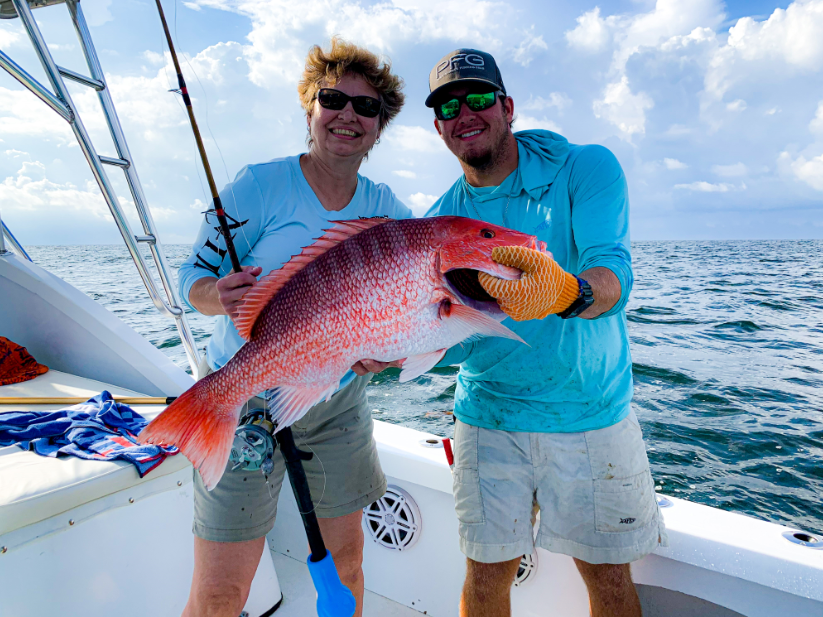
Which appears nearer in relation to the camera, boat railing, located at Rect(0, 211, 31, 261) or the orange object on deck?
the orange object on deck

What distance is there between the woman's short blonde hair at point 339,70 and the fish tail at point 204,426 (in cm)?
126

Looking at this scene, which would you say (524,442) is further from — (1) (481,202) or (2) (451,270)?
(1) (481,202)

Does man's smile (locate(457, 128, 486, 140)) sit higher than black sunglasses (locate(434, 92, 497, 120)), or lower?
lower

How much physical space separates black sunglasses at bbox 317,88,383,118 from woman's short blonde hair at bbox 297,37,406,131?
6 centimetres

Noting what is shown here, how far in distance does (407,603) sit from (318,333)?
197 cm

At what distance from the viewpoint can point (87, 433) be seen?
2146mm

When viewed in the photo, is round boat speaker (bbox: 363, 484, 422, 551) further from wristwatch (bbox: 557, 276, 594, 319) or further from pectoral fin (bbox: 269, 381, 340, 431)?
wristwatch (bbox: 557, 276, 594, 319)

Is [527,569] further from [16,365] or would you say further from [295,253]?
[16,365]

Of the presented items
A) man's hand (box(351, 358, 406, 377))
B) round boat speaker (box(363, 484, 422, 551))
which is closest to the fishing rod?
man's hand (box(351, 358, 406, 377))

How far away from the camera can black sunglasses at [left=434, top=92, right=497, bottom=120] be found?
2.06m

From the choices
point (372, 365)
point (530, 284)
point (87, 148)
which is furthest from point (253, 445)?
point (87, 148)

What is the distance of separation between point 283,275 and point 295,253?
23cm

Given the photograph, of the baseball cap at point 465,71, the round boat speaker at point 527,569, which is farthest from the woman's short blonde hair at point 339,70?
the round boat speaker at point 527,569

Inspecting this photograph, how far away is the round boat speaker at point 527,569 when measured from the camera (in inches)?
85.0
